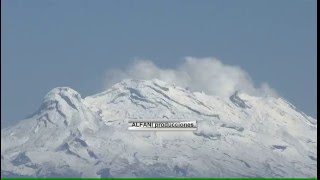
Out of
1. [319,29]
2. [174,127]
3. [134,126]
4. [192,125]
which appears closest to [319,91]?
[319,29]

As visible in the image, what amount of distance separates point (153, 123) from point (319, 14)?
4240 centimetres

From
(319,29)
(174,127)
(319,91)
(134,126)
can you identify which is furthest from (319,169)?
(134,126)

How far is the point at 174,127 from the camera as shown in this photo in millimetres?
77000

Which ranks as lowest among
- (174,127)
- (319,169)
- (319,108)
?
(319,169)

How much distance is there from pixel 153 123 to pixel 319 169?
4307 centimetres

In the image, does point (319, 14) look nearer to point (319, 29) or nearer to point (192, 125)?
point (319, 29)

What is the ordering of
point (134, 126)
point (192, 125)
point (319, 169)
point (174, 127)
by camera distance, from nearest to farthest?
point (319, 169) < point (174, 127) < point (192, 125) < point (134, 126)

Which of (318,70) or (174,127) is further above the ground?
(174,127)

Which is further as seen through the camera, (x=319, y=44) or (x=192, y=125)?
(x=192, y=125)

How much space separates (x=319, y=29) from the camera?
4412cm

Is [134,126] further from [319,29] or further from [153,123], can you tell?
[319,29]

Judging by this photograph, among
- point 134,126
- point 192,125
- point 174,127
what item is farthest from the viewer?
point 134,126

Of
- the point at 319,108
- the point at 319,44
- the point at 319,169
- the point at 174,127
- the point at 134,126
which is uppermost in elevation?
the point at 134,126

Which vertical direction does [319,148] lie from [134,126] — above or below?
below
